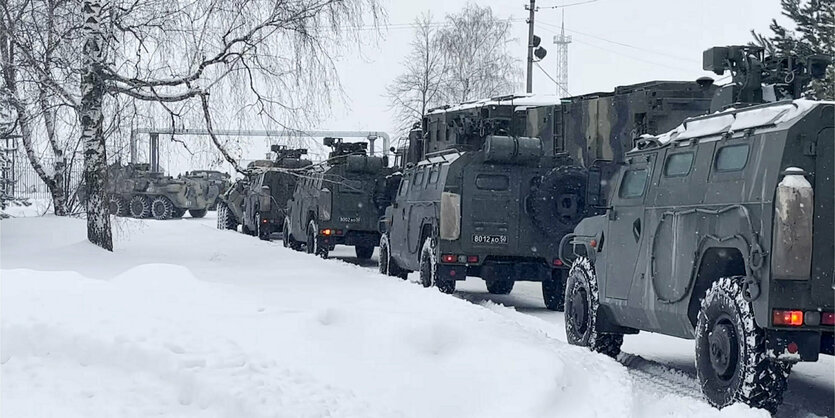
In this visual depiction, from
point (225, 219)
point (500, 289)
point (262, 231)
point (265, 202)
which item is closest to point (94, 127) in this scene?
point (500, 289)

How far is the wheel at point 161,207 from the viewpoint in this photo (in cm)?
4634

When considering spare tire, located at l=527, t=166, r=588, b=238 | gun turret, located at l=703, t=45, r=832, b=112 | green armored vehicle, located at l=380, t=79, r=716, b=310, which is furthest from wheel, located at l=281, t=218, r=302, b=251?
gun turret, located at l=703, t=45, r=832, b=112

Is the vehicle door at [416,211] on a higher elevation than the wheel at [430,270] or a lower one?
higher

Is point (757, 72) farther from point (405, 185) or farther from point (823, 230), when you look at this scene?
point (405, 185)

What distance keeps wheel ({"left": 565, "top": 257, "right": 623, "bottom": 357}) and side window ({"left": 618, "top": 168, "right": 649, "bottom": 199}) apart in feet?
3.38

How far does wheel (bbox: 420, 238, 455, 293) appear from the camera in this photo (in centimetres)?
1625

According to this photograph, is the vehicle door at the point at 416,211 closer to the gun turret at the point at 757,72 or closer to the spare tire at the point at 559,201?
the spare tire at the point at 559,201

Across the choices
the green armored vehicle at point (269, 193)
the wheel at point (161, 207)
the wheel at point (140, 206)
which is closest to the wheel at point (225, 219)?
the green armored vehicle at point (269, 193)

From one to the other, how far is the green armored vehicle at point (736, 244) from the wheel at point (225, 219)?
2681 cm

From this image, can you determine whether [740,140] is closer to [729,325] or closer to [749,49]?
[729,325]

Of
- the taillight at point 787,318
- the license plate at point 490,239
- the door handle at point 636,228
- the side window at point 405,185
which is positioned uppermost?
the side window at point 405,185

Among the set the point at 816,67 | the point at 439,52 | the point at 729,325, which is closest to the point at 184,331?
the point at 729,325

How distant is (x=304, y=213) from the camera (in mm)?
26000

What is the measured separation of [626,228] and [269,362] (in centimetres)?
446
